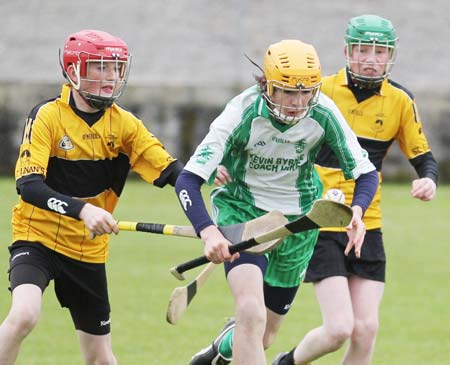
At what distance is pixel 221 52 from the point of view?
19.8 metres

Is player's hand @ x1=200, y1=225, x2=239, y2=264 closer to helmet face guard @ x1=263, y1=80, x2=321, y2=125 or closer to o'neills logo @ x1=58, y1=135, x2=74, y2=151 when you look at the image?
helmet face guard @ x1=263, y1=80, x2=321, y2=125

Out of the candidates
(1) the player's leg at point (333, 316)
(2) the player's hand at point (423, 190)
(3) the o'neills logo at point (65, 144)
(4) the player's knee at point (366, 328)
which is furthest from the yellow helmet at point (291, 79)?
(4) the player's knee at point (366, 328)

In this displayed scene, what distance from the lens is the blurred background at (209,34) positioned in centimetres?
1916

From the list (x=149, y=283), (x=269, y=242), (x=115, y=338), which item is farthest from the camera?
(x=149, y=283)

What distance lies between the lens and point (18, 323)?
5.72 metres

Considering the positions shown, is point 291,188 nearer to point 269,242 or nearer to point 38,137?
point 269,242

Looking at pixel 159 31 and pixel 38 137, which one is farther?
pixel 159 31

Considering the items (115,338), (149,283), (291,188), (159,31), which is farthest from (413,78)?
(291,188)

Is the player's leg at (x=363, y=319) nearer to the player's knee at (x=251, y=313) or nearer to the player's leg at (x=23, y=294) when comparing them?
the player's knee at (x=251, y=313)

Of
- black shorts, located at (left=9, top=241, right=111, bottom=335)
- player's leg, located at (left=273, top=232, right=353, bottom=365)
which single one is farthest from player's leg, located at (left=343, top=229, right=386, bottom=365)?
black shorts, located at (left=9, top=241, right=111, bottom=335)

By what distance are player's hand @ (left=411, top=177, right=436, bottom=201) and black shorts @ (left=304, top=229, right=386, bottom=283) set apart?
613mm

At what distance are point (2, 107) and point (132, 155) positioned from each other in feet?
35.9

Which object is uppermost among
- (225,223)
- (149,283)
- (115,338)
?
(225,223)

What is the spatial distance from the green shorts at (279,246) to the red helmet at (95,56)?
811mm
